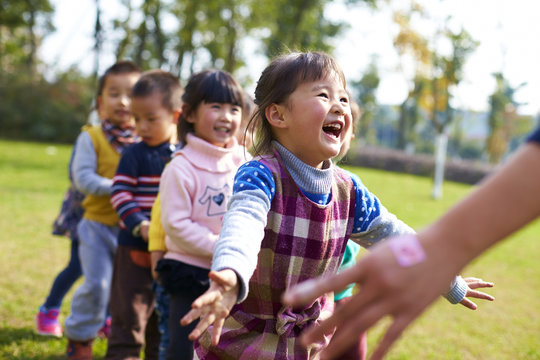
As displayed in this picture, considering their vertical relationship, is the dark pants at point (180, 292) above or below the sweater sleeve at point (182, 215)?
below

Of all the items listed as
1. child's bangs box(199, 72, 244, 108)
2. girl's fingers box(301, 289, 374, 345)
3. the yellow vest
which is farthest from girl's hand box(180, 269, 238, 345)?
the yellow vest

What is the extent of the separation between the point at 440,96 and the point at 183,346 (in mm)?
19881

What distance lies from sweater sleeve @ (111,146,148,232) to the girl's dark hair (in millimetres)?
1221

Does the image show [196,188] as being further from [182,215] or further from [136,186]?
[136,186]

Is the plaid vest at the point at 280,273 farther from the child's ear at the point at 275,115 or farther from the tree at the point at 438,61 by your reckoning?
the tree at the point at 438,61

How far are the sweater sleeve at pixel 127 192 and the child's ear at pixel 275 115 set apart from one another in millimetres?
1327

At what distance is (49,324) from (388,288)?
3.59 meters

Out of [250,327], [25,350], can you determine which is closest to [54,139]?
[25,350]

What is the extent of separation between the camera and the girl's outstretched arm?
3.23 ft

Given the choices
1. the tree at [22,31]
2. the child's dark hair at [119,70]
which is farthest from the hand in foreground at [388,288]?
the tree at [22,31]

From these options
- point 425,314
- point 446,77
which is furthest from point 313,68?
point 446,77

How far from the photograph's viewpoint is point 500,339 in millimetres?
4637

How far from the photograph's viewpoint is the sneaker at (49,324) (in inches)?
156

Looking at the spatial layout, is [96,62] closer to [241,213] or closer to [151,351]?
[151,351]
